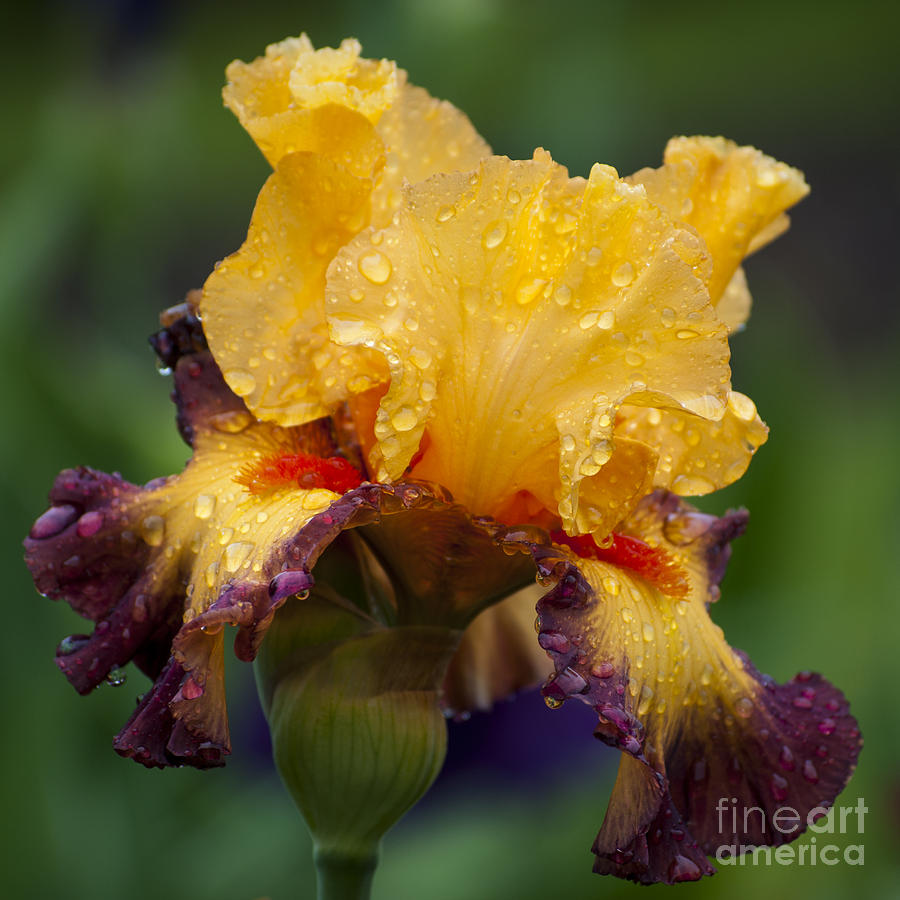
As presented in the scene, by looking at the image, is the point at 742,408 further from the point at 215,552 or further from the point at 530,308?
the point at 215,552

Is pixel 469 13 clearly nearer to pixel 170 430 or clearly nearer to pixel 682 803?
pixel 170 430

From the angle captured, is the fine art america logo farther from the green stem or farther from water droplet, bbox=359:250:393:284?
water droplet, bbox=359:250:393:284

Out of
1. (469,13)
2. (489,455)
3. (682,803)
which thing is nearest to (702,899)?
(682,803)

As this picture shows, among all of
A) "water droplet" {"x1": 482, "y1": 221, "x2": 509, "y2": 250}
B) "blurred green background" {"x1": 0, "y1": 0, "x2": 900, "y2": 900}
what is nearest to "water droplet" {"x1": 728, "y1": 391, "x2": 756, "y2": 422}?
"water droplet" {"x1": 482, "y1": 221, "x2": 509, "y2": 250}

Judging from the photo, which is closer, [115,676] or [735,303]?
[115,676]

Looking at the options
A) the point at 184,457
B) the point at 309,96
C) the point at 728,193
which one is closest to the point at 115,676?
the point at 309,96

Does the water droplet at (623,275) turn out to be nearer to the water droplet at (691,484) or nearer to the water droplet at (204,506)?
the water droplet at (691,484)
